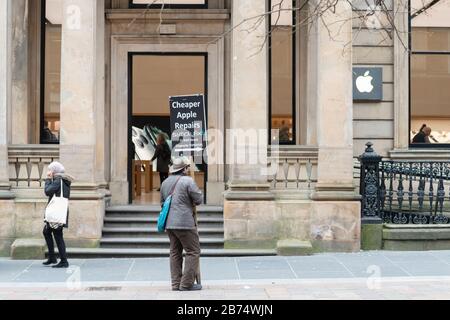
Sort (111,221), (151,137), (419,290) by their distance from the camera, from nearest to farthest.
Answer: (419,290) < (111,221) < (151,137)

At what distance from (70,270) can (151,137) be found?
594cm

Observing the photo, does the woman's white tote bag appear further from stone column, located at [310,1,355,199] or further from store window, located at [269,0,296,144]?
store window, located at [269,0,296,144]

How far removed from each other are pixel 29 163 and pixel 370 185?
6.74m

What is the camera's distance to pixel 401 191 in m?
13.4

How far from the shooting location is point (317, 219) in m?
13.0

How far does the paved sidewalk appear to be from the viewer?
30.3 ft

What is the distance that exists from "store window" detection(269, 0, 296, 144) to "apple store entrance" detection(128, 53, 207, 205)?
161 cm

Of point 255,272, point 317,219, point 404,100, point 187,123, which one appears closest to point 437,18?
point 404,100

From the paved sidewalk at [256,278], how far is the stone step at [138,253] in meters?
0.26

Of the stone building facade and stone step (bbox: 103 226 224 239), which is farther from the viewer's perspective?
stone step (bbox: 103 226 224 239)

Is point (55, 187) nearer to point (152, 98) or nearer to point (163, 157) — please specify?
point (163, 157)

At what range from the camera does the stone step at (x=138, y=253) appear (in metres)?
12.6

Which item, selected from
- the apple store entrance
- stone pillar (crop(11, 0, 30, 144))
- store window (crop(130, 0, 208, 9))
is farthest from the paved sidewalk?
store window (crop(130, 0, 208, 9))

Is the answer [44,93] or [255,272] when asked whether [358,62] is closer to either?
[255,272]
